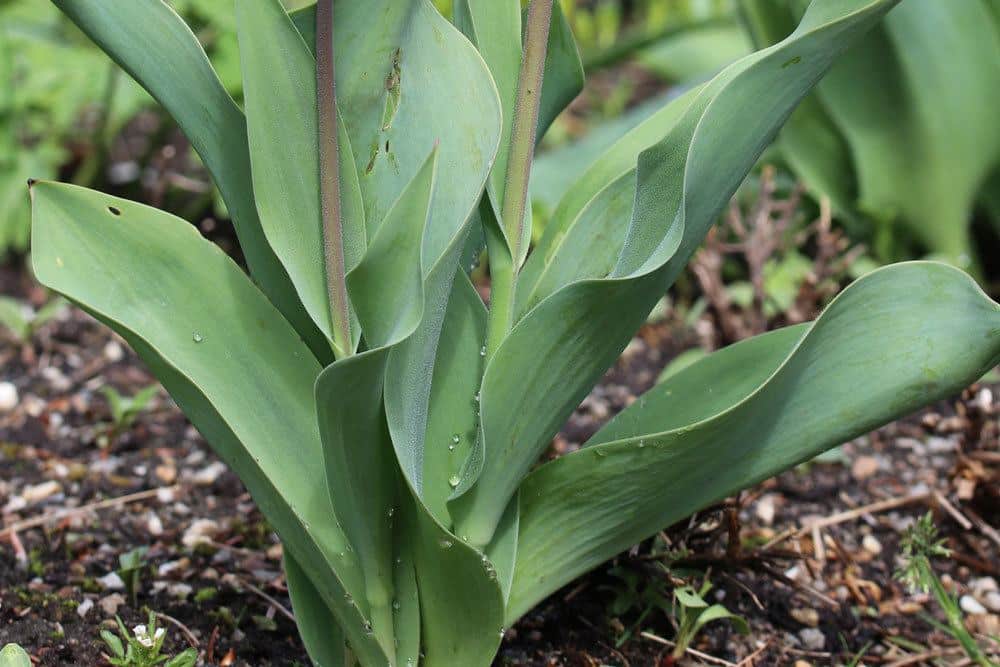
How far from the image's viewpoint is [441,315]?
1096mm

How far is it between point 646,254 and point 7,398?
158 centimetres

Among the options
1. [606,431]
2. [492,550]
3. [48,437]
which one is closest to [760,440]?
[606,431]

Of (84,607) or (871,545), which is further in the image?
(871,545)

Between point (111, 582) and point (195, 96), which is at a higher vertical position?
point (195, 96)

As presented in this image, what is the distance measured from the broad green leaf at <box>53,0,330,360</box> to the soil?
0.50m

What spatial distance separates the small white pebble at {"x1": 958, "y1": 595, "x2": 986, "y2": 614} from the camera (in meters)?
1.67

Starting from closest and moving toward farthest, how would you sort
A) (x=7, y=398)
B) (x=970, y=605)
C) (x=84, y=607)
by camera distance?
1. (x=84, y=607)
2. (x=970, y=605)
3. (x=7, y=398)

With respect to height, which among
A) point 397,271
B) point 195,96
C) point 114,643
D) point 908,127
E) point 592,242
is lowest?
point 908,127

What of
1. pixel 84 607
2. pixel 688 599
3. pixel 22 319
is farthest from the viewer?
pixel 22 319

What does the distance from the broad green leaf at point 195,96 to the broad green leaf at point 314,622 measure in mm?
255

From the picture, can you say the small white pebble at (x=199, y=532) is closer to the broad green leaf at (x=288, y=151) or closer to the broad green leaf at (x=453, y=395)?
the broad green leaf at (x=453, y=395)

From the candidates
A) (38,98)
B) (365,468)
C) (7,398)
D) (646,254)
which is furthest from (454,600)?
(38,98)

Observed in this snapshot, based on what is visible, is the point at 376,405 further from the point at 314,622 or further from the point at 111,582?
the point at 111,582

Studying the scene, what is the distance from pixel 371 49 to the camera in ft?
3.74
